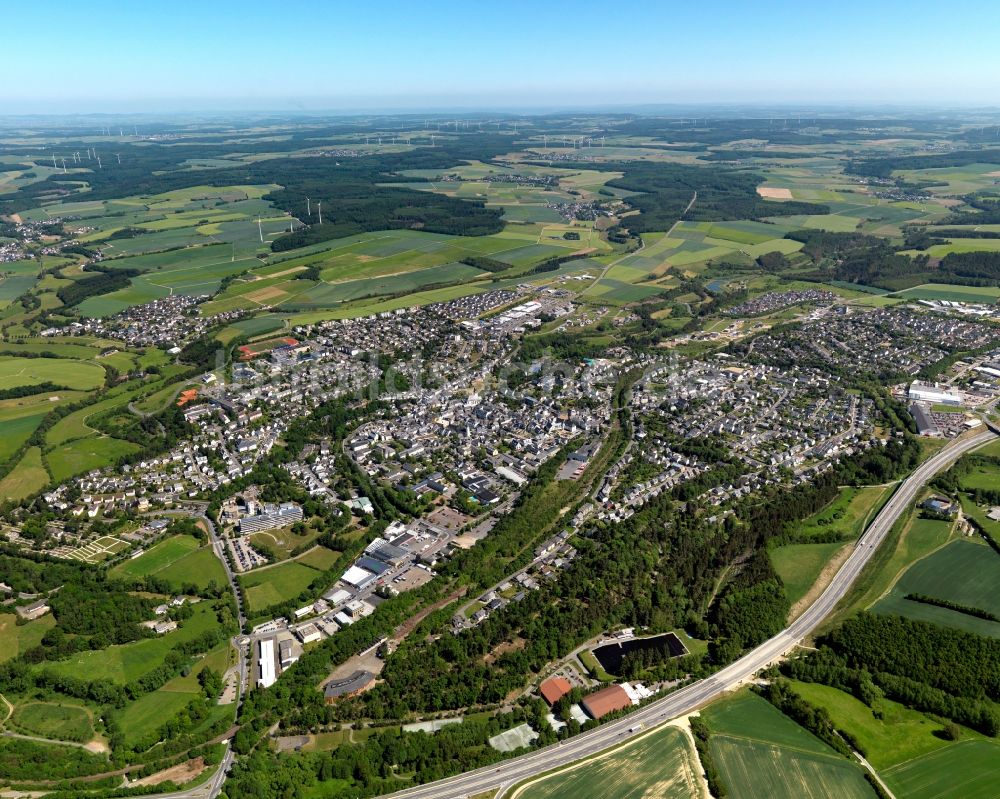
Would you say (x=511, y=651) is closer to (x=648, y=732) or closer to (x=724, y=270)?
(x=648, y=732)

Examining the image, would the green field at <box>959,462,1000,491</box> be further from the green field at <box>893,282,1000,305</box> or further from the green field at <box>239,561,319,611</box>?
the green field at <box>893,282,1000,305</box>

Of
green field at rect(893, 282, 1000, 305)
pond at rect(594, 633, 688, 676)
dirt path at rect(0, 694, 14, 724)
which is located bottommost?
dirt path at rect(0, 694, 14, 724)

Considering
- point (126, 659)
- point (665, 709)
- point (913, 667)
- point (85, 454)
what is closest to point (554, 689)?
point (665, 709)

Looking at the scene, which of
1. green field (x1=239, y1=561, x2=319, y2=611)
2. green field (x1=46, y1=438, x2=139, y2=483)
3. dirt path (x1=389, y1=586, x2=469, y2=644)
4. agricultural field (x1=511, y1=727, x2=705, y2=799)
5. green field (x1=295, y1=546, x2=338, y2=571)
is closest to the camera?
agricultural field (x1=511, y1=727, x2=705, y2=799)

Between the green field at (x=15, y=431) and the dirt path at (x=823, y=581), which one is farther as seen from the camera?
the green field at (x=15, y=431)

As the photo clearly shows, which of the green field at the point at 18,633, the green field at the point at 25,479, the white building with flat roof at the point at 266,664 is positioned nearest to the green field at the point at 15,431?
the green field at the point at 25,479

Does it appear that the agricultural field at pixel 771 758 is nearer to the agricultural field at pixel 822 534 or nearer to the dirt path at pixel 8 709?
the agricultural field at pixel 822 534

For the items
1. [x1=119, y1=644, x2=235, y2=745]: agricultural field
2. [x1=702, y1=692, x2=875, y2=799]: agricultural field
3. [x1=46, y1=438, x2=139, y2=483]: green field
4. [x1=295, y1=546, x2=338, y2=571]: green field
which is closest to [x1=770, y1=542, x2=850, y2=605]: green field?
[x1=702, y1=692, x2=875, y2=799]: agricultural field
